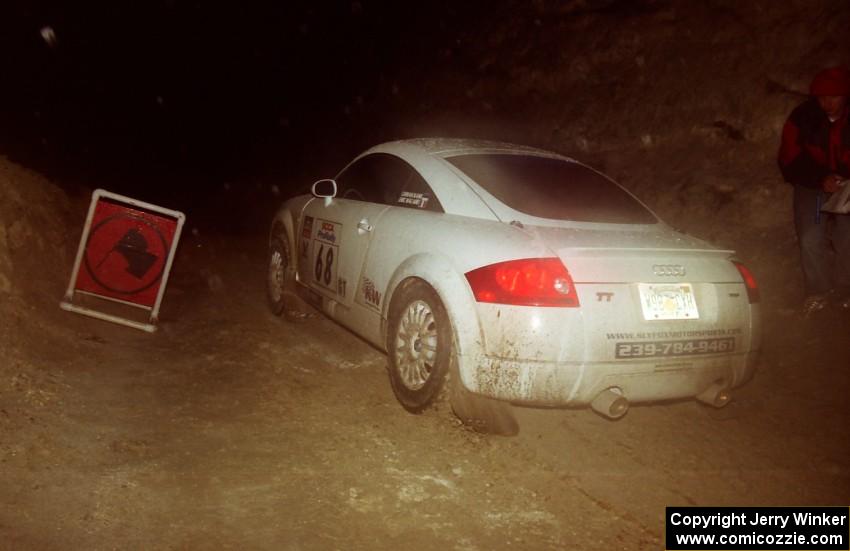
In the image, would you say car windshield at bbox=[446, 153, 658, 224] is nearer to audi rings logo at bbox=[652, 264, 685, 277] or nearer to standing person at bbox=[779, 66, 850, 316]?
audi rings logo at bbox=[652, 264, 685, 277]

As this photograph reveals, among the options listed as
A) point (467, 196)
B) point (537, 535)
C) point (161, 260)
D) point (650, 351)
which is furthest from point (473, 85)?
A: point (537, 535)

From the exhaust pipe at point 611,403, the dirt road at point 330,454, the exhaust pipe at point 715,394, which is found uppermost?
the exhaust pipe at point 715,394

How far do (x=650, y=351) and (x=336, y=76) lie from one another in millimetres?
16149

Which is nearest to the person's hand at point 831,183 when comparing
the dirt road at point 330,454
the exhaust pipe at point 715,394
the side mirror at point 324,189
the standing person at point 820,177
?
the standing person at point 820,177

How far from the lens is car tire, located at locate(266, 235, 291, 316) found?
660cm

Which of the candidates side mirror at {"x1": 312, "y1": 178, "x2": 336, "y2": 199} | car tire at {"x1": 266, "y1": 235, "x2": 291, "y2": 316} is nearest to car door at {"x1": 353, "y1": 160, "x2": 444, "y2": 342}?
side mirror at {"x1": 312, "y1": 178, "x2": 336, "y2": 199}

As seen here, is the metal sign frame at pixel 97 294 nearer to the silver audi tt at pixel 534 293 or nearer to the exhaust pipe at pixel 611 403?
the silver audi tt at pixel 534 293

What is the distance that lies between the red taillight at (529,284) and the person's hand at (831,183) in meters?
3.60

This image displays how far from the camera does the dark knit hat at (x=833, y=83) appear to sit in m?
5.87

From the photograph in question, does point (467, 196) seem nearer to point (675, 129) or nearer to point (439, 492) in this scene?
point (439, 492)

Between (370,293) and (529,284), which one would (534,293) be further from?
(370,293)

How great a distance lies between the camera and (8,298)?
522 cm

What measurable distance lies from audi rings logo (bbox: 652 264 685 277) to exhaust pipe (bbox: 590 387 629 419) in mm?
672

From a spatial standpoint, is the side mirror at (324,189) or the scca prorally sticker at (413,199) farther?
the side mirror at (324,189)
